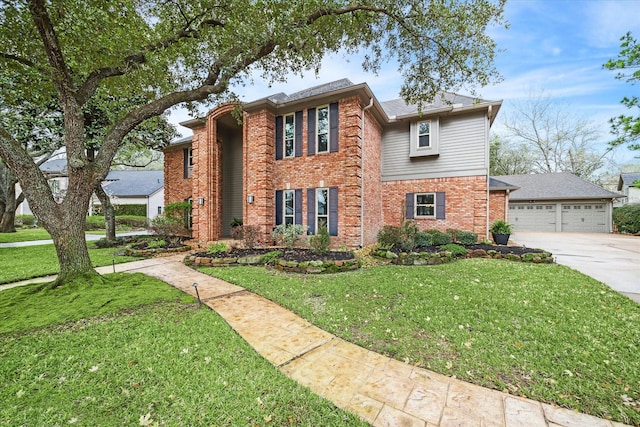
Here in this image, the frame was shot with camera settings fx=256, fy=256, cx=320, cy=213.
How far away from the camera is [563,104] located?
2339 cm

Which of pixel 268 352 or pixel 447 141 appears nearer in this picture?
pixel 268 352

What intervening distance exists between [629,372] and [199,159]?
1279cm

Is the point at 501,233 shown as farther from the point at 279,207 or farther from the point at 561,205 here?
the point at 561,205

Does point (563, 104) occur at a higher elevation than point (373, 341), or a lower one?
higher

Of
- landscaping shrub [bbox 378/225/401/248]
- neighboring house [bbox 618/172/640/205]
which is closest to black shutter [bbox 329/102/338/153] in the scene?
landscaping shrub [bbox 378/225/401/248]

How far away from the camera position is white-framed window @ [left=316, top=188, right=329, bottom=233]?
30.7ft

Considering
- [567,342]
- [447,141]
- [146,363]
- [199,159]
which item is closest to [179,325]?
[146,363]

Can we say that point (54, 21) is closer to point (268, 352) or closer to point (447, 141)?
point (268, 352)

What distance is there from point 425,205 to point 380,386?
383 inches

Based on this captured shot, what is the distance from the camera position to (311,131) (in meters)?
9.62

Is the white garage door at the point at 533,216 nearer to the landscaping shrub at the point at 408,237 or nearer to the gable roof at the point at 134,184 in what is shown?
the landscaping shrub at the point at 408,237

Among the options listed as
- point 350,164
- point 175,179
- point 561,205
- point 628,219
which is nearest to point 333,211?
point 350,164

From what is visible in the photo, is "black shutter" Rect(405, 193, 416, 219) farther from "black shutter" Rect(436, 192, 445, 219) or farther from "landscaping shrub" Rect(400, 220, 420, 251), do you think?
"landscaping shrub" Rect(400, 220, 420, 251)

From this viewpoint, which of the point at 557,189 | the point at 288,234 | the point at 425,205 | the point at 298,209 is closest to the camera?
the point at 288,234
